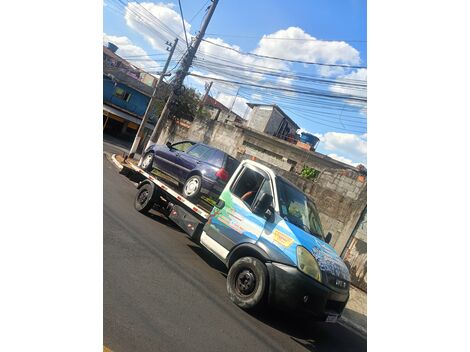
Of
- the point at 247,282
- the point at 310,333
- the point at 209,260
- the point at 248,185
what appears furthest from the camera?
the point at 209,260

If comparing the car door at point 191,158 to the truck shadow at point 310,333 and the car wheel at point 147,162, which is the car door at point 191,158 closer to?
the car wheel at point 147,162

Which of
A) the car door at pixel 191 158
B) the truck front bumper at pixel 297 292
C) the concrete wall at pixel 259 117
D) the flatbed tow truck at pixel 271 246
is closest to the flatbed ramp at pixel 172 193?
the flatbed tow truck at pixel 271 246

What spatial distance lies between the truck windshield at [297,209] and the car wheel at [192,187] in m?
1.71

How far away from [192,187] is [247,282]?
8.06 ft

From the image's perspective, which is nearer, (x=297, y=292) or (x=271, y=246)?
(x=297, y=292)

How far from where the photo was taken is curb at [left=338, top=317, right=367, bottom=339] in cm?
629

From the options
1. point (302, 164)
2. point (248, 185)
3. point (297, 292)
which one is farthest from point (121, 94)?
point (297, 292)

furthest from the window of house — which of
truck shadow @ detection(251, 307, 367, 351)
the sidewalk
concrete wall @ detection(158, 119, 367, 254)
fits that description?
truck shadow @ detection(251, 307, 367, 351)

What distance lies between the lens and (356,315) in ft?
23.5

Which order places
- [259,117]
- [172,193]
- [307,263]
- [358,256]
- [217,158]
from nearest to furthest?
[307,263]
[172,193]
[217,158]
[358,256]
[259,117]

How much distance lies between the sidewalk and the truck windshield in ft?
8.94

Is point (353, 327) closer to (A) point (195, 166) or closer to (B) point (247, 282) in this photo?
(B) point (247, 282)
